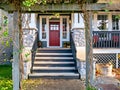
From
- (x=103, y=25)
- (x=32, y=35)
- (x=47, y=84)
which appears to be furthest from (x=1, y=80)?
(x=103, y=25)

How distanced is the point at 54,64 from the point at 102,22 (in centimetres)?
672

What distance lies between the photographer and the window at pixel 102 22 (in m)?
21.1

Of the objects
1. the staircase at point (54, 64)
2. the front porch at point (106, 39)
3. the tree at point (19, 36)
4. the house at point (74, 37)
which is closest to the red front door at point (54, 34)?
the house at point (74, 37)

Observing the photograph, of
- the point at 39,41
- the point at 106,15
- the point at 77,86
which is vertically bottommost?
the point at 77,86

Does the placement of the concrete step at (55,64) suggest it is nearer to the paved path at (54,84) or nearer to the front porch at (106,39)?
the paved path at (54,84)

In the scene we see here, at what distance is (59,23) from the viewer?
21.1m

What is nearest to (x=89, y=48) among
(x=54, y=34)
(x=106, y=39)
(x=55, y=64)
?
(x=55, y=64)

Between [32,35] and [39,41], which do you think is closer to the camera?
[32,35]

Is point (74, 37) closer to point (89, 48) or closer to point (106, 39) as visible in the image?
point (106, 39)

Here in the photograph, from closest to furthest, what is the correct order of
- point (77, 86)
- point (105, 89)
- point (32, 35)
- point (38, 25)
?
1. point (105, 89)
2. point (77, 86)
3. point (32, 35)
4. point (38, 25)

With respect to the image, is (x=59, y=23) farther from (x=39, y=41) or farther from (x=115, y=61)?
(x=115, y=61)

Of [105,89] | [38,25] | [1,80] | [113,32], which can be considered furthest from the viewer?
[38,25]

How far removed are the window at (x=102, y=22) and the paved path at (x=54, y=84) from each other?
8141mm

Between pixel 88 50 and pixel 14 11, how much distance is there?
2.33m
